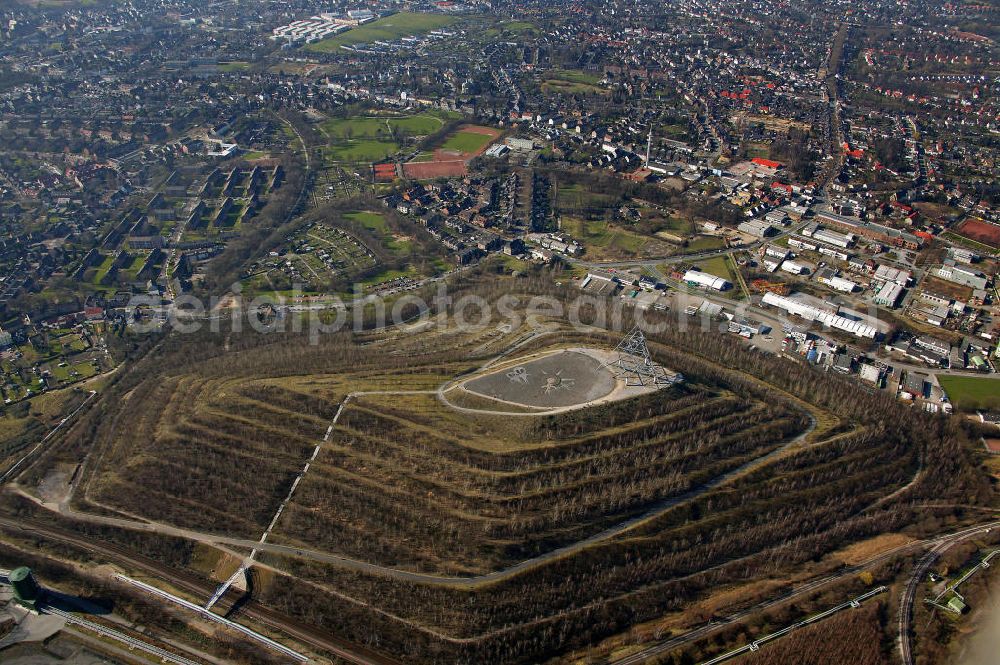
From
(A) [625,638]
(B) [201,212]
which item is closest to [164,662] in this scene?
(A) [625,638]

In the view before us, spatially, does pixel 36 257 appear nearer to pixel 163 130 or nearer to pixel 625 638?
pixel 163 130

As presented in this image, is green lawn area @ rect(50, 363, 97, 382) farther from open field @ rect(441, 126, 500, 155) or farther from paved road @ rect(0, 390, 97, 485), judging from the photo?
open field @ rect(441, 126, 500, 155)

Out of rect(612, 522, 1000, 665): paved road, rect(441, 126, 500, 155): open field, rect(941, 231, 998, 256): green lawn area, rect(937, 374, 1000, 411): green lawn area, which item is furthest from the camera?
rect(441, 126, 500, 155): open field

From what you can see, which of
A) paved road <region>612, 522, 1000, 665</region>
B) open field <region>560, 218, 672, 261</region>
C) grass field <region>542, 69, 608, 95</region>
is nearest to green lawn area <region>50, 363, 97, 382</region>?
paved road <region>612, 522, 1000, 665</region>

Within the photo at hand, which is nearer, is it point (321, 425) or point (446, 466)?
point (446, 466)

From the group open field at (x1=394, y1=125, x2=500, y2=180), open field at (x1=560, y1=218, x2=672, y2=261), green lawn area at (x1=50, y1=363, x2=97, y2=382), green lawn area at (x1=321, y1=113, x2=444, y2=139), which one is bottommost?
green lawn area at (x1=50, y1=363, x2=97, y2=382)

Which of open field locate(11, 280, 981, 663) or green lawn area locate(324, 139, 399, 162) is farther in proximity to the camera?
green lawn area locate(324, 139, 399, 162)

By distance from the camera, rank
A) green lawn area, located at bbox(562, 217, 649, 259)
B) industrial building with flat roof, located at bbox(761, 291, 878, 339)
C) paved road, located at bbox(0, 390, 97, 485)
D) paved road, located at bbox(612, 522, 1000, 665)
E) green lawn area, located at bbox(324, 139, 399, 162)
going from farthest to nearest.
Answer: green lawn area, located at bbox(324, 139, 399, 162), green lawn area, located at bbox(562, 217, 649, 259), industrial building with flat roof, located at bbox(761, 291, 878, 339), paved road, located at bbox(0, 390, 97, 485), paved road, located at bbox(612, 522, 1000, 665)

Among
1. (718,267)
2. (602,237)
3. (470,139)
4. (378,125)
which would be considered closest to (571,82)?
(470,139)
